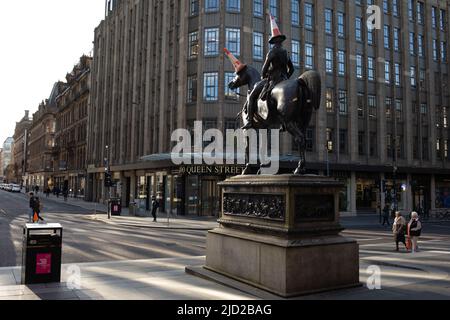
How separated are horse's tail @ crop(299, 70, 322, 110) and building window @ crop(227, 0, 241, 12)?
28.0m

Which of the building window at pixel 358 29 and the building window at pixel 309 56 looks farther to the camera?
the building window at pixel 358 29

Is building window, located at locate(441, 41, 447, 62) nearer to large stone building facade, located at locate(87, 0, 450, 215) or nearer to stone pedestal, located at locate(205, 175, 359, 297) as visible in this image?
large stone building facade, located at locate(87, 0, 450, 215)

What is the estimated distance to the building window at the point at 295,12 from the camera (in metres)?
36.2

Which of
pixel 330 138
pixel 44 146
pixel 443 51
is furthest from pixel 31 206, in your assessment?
pixel 44 146

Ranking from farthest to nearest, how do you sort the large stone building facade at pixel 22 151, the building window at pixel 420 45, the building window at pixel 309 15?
1. the large stone building facade at pixel 22 151
2. the building window at pixel 420 45
3. the building window at pixel 309 15

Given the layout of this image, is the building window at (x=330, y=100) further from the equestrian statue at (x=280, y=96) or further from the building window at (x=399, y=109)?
the equestrian statue at (x=280, y=96)

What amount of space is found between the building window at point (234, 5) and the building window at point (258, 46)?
271cm

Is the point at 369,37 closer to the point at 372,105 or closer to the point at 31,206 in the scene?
the point at 372,105

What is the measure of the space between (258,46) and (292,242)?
2971cm

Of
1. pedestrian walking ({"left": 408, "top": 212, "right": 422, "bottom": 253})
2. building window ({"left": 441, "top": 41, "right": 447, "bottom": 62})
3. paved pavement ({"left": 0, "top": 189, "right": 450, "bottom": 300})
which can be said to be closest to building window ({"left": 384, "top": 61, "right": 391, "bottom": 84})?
building window ({"left": 441, "top": 41, "right": 447, "bottom": 62})

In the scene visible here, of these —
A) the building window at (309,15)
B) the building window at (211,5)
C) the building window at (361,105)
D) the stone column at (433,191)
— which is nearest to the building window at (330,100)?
the building window at (361,105)

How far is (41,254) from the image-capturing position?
8.16 m

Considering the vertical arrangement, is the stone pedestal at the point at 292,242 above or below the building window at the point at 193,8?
below
